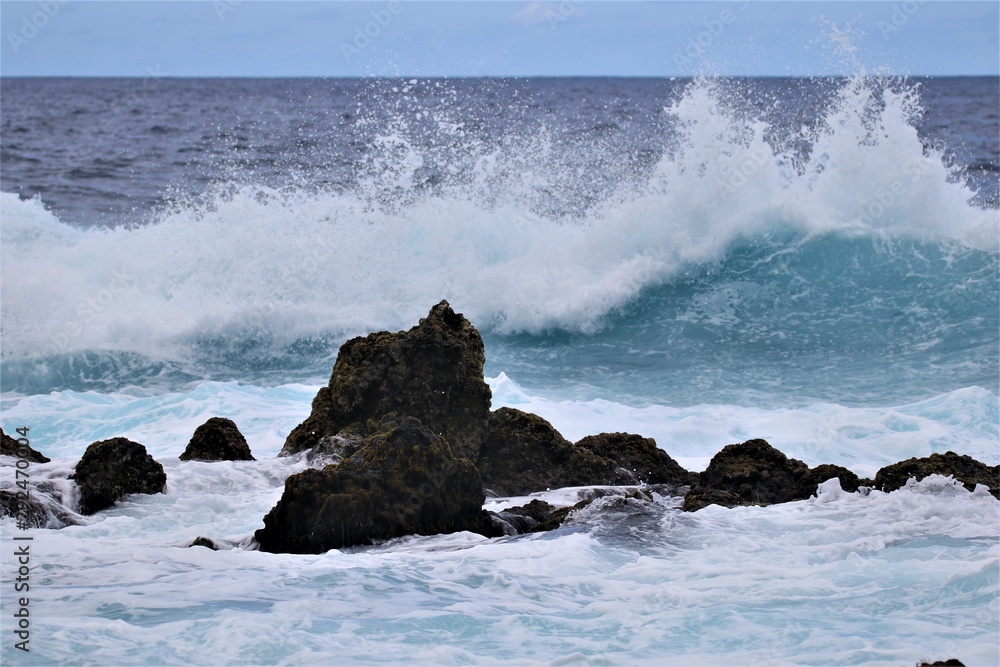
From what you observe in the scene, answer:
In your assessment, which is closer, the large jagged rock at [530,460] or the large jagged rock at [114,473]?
the large jagged rock at [114,473]

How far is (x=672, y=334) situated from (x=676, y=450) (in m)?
4.39

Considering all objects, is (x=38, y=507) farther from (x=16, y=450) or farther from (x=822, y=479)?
(x=822, y=479)

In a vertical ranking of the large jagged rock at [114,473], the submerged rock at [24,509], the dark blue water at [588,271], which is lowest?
the submerged rock at [24,509]

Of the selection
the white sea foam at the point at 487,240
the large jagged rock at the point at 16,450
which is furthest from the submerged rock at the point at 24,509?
the white sea foam at the point at 487,240

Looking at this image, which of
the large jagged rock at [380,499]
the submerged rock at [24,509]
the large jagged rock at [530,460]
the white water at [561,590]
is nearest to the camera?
the white water at [561,590]

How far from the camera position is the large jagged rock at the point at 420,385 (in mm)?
7281

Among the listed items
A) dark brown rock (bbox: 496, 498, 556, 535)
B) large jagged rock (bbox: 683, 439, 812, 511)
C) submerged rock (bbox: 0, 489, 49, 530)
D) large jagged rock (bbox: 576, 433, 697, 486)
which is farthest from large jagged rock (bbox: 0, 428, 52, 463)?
large jagged rock (bbox: 683, 439, 812, 511)

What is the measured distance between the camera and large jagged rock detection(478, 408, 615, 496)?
725 cm

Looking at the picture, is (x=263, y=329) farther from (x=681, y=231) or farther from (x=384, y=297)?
(x=681, y=231)

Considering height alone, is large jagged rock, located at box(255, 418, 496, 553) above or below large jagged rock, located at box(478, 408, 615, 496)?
below

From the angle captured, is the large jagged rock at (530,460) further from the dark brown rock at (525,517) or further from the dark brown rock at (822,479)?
the dark brown rock at (822,479)

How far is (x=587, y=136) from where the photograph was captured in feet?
91.4

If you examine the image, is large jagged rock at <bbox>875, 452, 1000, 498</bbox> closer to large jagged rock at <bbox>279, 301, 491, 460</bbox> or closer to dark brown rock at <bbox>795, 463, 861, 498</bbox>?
dark brown rock at <bbox>795, 463, 861, 498</bbox>

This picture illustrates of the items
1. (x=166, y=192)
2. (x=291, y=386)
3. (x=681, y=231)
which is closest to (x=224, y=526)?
(x=291, y=386)
